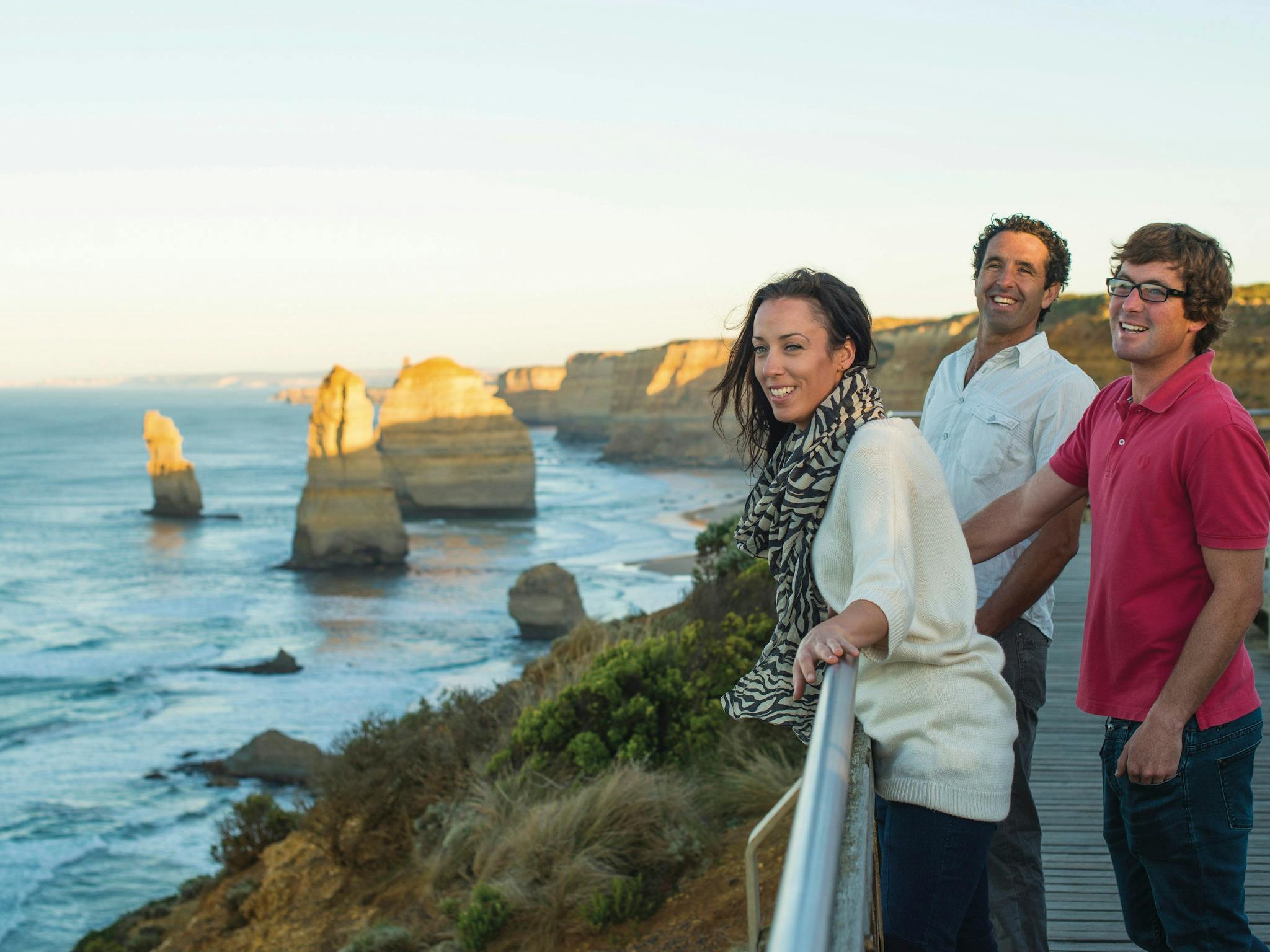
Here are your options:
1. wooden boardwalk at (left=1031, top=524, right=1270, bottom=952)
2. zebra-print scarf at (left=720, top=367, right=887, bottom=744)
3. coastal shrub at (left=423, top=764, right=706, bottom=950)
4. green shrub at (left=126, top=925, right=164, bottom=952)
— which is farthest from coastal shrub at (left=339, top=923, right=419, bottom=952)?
zebra-print scarf at (left=720, top=367, right=887, bottom=744)

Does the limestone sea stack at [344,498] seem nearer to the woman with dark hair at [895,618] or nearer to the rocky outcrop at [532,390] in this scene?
the woman with dark hair at [895,618]

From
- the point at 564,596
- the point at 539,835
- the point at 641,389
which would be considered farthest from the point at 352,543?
the point at 641,389

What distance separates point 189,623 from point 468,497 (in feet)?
81.0

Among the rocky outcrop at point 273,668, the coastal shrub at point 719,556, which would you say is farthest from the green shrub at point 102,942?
the rocky outcrop at point 273,668

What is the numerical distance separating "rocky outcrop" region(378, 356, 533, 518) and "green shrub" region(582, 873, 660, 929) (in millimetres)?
51965

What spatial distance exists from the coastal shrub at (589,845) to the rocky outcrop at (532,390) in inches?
5344

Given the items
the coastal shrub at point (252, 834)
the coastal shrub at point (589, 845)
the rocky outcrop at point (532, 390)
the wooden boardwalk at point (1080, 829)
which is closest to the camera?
the wooden boardwalk at point (1080, 829)

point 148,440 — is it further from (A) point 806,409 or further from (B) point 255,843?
(A) point 806,409

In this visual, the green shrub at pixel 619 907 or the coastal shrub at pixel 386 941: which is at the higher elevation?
the green shrub at pixel 619 907

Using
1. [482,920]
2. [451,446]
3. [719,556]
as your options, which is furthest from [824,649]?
[451,446]

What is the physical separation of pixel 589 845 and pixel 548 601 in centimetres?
2332

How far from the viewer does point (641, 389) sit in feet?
334

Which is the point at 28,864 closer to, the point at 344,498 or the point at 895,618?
the point at 895,618

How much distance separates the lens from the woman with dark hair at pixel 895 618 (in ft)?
6.11
